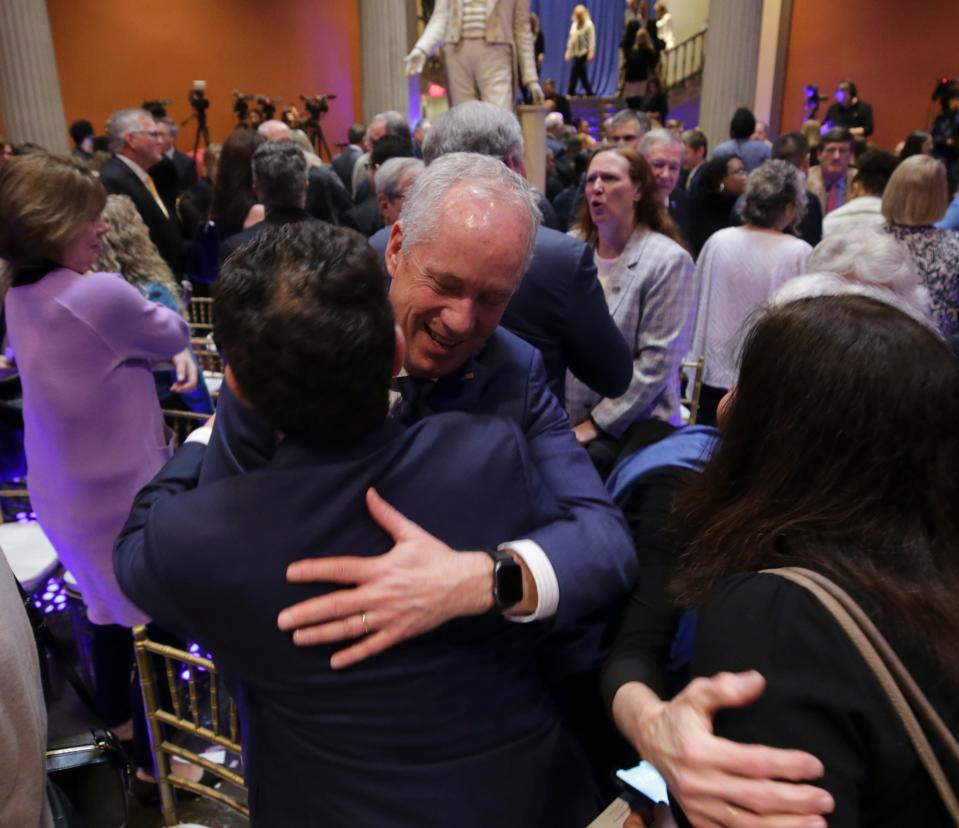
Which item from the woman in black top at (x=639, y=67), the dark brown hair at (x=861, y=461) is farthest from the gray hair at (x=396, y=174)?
the woman in black top at (x=639, y=67)

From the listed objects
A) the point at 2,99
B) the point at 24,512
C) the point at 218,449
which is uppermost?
the point at 2,99

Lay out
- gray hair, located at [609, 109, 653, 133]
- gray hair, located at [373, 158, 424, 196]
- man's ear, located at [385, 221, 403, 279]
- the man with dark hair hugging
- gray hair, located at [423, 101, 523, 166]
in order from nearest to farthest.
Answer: the man with dark hair hugging
man's ear, located at [385, 221, 403, 279]
gray hair, located at [423, 101, 523, 166]
gray hair, located at [373, 158, 424, 196]
gray hair, located at [609, 109, 653, 133]

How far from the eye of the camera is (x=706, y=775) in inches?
28.7

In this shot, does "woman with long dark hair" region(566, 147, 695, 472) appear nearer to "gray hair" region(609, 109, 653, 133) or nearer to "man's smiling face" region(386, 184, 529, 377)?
"man's smiling face" region(386, 184, 529, 377)

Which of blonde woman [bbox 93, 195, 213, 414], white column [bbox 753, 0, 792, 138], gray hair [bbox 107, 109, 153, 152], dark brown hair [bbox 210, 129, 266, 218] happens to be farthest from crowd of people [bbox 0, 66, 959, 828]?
white column [bbox 753, 0, 792, 138]

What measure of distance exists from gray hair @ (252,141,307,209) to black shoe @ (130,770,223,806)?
6.61 feet

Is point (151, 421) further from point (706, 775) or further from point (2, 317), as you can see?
point (706, 775)

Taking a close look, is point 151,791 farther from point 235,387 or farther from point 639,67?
point 639,67

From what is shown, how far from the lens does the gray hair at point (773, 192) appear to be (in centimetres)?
308

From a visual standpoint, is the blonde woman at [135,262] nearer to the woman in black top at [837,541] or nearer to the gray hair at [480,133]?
the gray hair at [480,133]

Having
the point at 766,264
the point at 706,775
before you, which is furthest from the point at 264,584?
the point at 766,264

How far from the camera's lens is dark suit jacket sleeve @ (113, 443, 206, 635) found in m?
0.85

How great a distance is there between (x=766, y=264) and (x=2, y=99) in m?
6.96

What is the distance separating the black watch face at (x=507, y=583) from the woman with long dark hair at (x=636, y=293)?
1.31 m
